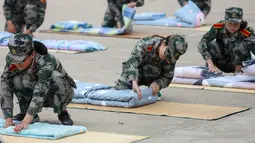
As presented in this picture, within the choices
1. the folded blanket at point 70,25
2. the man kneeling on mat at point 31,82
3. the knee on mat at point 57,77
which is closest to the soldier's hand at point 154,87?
the man kneeling on mat at point 31,82

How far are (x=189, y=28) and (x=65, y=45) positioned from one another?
3.58m

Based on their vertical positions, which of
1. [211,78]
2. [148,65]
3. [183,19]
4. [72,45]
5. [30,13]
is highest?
[148,65]

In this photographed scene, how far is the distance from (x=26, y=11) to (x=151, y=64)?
534 cm

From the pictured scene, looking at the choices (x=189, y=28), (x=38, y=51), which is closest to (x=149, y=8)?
(x=189, y=28)

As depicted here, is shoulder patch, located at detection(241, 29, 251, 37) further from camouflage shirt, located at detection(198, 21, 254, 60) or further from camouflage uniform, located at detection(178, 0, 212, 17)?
camouflage uniform, located at detection(178, 0, 212, 17)

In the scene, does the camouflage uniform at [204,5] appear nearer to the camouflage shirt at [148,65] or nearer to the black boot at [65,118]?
the camouflage shirt at [148,65]

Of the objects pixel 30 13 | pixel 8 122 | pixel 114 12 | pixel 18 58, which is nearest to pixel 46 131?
pixel 8 122

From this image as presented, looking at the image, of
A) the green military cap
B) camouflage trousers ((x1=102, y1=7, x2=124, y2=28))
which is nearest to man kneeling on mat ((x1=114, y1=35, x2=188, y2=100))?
the green military cap

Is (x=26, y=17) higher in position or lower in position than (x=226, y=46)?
lower

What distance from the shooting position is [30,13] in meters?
13.8

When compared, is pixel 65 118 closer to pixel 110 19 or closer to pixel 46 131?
pixel 46 131

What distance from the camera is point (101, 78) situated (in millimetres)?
10562

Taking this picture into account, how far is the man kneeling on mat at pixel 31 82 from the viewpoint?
7.17 m

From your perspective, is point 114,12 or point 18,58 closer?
point 18,58
